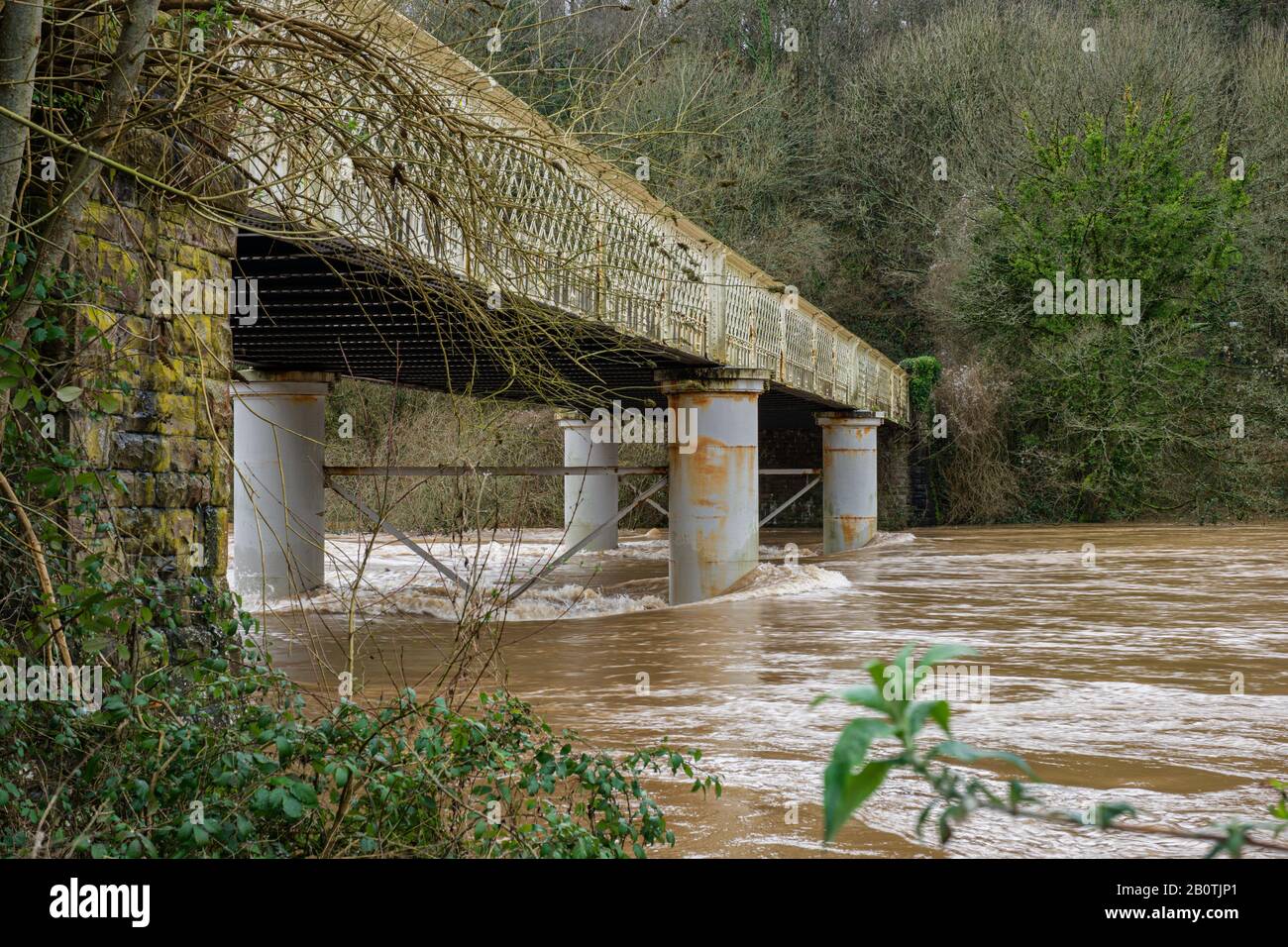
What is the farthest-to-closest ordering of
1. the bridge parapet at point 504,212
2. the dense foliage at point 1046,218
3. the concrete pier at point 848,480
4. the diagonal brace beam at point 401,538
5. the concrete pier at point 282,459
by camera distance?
the dense foliage at point 1046,218 < the concrete pier at point 848,480 < the concrete pier at point 282,459 < the diagonal brace beam at point 401,538 < the bridge parapet at point 504,212

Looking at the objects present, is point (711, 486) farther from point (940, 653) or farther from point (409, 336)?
point (940, 653)

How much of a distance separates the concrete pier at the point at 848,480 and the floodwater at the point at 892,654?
370 centimetres

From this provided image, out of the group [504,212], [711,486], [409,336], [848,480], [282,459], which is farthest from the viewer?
[848,480]

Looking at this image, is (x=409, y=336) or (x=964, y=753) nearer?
(x=964, y=753)

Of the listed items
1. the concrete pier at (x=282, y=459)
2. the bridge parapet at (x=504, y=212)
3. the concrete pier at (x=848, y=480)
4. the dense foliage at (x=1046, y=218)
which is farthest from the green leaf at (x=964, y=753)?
the concrete pier at (x=848, y=480)

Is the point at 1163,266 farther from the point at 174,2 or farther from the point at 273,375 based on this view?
the point at 174,2

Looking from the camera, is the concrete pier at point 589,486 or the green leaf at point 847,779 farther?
the concrete pier at point 589,486

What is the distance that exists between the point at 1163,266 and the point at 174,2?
24601 mm

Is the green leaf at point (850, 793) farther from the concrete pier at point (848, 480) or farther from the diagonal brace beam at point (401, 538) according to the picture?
the concrete pier at point (848, 480)

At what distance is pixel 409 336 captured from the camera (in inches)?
476

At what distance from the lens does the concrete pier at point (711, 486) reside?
14.1 m

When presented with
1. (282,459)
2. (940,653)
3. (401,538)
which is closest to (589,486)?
(282,459)

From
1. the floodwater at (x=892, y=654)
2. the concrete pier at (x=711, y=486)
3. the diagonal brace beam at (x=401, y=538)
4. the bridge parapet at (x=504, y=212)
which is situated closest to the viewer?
the floodwater at (x=892, y=654)

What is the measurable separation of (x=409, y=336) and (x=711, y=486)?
12.4 feet
